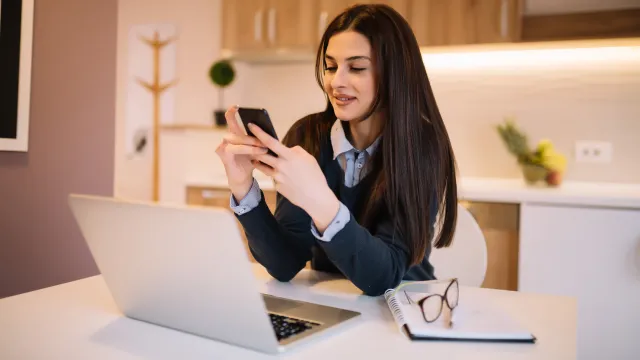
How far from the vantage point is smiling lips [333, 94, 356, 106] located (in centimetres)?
128

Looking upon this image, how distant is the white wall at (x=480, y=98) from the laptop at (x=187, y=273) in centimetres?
212

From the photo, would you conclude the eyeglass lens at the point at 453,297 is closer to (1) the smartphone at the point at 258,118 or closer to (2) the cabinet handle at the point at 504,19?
(1) the smartphone at the point at 258,118

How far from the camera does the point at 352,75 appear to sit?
1.27m

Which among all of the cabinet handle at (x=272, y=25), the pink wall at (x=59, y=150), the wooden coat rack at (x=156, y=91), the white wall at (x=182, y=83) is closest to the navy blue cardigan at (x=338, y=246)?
the pink wall at (x=59, y=150)

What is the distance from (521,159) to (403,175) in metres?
1.57

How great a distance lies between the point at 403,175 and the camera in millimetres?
1188

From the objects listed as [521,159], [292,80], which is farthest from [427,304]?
[292,80]

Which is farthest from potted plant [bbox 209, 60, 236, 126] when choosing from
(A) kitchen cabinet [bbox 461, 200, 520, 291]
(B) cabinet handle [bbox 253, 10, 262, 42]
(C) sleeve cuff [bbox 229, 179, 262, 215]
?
(C) sleeve cuff [bbox 229, 179, 262, 215]

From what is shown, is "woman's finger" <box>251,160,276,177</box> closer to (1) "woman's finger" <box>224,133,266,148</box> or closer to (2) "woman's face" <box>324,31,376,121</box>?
(1) "woman's finger" <box>224,133,266,148</box>

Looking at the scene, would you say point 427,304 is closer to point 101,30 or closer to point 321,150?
point 321,150

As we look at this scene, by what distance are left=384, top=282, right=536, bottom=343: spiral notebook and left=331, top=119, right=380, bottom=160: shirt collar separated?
0.39m

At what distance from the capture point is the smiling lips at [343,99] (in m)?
1.28

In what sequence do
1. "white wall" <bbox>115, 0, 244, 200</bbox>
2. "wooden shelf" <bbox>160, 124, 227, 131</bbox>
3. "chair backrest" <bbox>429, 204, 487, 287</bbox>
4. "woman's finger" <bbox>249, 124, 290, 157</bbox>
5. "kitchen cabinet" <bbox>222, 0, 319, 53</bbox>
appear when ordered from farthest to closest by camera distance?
"white wall" <bbox>115, 0, 244, 200</bbox> < "wooden shelf" <bbox>160, 124, 227, 131</bbox> < "kitchen cabinet" <bbox>222, 0, 319, 53</bbox> < "chair backrest" <bbox>429, 204, 487, 287</bbox> < "woman's finger" <bbox>249, 124, 290, 157</bbox>

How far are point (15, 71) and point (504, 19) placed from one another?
6.38ft
